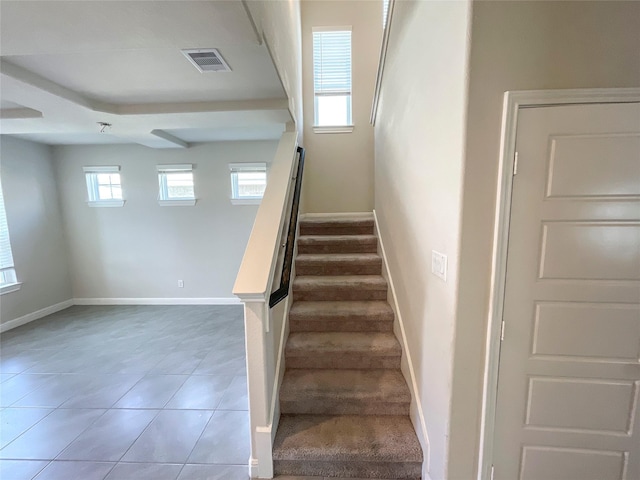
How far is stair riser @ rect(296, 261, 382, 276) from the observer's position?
2.73 metres

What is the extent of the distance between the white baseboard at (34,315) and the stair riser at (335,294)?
14.6 ft

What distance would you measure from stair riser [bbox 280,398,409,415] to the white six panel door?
66 centimetres

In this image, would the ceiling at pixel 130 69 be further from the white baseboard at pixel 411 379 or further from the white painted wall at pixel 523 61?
the white baseboard at pixel 411 379

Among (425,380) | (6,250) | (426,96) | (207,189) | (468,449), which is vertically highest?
(426,96)

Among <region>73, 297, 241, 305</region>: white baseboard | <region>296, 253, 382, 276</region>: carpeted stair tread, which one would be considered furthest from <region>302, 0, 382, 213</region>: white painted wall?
<region>73, 297, 241, 305</region>: white baseboard

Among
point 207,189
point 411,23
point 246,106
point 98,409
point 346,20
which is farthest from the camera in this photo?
point 207,189

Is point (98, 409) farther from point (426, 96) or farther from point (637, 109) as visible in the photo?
point (637, 109)

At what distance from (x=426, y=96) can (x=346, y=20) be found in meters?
3.32

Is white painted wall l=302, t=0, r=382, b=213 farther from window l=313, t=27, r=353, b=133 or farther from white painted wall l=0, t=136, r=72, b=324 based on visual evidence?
white painted wall l=0, t=136, r=72, b=324

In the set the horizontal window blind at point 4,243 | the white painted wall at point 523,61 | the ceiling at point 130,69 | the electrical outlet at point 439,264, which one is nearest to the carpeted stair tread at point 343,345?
the electrical outlet at point 439,264

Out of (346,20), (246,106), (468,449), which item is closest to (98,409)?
(468,449)

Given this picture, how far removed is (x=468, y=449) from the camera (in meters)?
1.29

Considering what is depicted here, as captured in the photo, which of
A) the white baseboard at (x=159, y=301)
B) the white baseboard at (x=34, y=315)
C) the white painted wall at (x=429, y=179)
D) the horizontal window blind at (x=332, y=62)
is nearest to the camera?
the white painted wall at (x=429, y=179)

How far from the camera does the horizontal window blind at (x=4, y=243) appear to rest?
3803 millimetres
